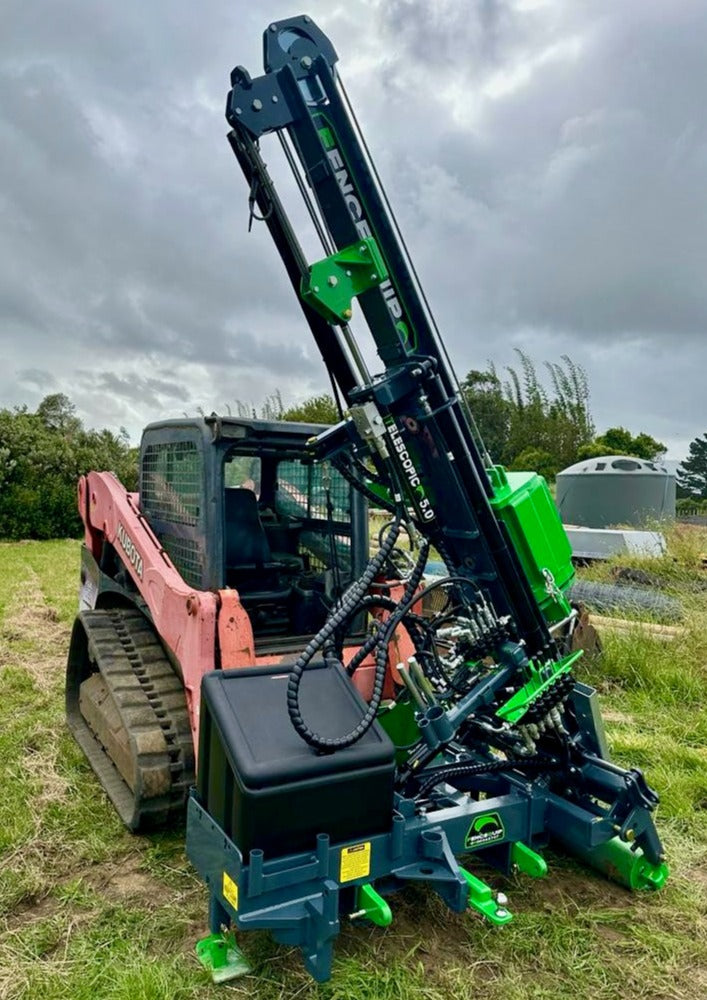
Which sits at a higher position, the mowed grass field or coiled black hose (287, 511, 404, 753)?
coiled black hose (287, 511, 404, 753)

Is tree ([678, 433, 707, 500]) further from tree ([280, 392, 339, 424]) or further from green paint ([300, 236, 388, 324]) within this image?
green paint ([300, 236, 388, 324])

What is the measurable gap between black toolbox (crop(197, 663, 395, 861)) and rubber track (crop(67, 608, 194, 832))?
0.79m

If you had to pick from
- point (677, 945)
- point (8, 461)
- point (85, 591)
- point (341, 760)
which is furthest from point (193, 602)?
point (8, 461)

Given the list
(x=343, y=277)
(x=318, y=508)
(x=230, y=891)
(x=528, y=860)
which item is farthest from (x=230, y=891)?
(x=318, y=508)

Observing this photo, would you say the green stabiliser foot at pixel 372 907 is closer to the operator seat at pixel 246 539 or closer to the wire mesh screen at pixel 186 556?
the wire mesh screen at pixel 186 556

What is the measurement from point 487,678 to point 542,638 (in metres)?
0.28

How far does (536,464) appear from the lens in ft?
85.6

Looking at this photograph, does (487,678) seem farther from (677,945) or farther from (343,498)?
(343,498)

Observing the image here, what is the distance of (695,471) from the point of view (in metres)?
46.7

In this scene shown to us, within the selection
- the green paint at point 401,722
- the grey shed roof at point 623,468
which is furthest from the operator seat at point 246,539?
the grey shed roof at point 623,468

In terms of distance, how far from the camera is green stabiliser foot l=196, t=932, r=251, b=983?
2.31 meters

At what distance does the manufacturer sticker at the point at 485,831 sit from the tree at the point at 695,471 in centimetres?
4369

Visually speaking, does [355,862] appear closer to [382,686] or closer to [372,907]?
[372,907]

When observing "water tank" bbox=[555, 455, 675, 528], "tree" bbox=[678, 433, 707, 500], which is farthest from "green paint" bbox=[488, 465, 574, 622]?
"tree" bbox=[678, 433, 707, 500]
